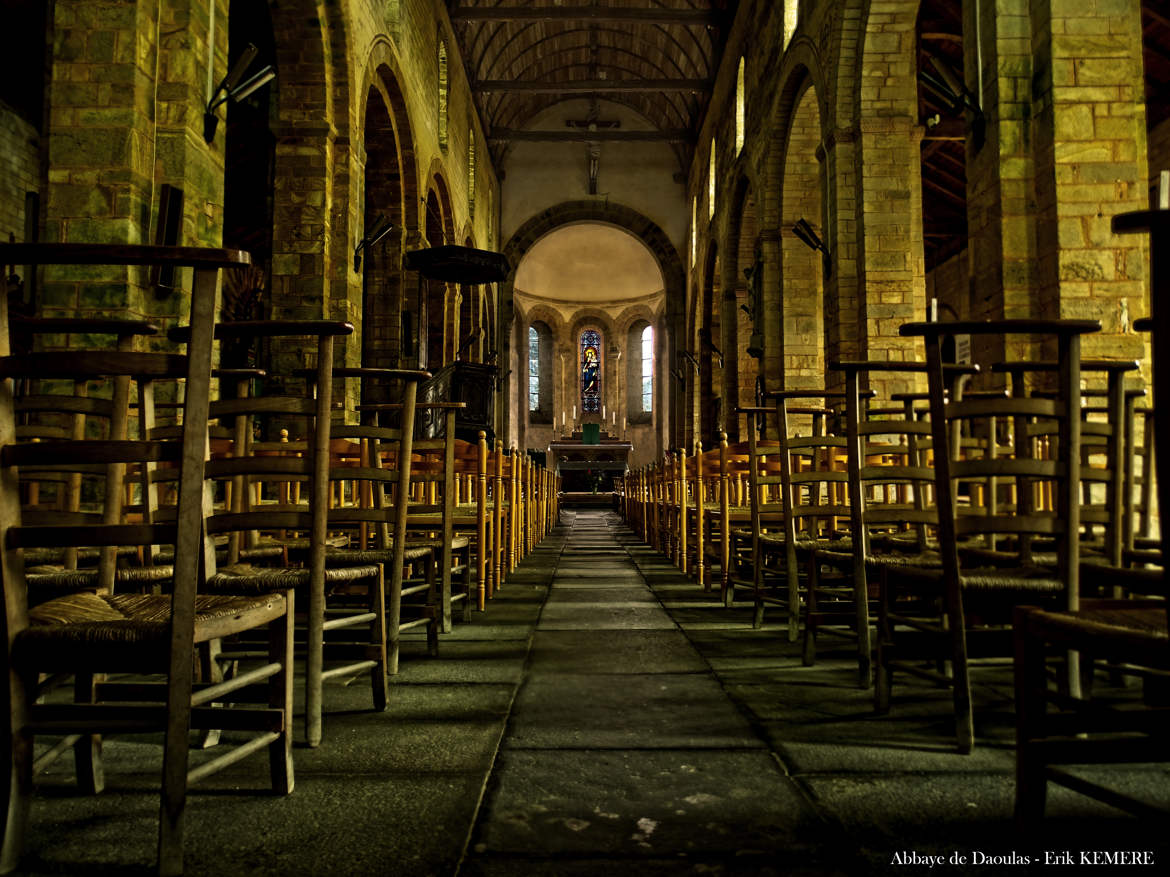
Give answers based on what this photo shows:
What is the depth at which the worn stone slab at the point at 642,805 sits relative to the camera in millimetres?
1397

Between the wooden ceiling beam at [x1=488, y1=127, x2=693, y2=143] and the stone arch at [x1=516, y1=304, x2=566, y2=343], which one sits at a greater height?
the wooden ceiling beam at [x1=488, y1=127, x2=693, y2=143]

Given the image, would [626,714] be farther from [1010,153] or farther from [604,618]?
[1010,153]

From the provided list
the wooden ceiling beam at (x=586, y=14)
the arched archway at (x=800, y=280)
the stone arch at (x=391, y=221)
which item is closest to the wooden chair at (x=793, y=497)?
the arched archway at (x=800, y=280)

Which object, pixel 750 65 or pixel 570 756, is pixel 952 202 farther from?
pixel 570 756

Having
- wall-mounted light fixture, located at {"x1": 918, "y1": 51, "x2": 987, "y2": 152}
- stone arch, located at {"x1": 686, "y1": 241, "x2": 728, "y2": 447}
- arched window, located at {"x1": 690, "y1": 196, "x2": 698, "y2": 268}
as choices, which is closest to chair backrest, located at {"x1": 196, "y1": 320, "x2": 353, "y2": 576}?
wall-mounted light fixture, located at {"x1": 918, "y1": 51, "x2": 987, "y2": 152}

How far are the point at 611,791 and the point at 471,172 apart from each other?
1489 cm

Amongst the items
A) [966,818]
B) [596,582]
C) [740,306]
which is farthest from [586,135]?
[966,818]

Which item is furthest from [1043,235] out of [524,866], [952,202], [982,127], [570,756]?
[952,202]

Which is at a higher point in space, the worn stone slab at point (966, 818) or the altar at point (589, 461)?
the altar at point (589, 461)

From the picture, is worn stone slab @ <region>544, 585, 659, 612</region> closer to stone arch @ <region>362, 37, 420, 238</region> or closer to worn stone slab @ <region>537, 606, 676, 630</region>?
worn stone slab @ <region>537, 606, 676, 630</region>

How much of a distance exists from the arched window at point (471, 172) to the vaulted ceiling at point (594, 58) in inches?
33.0

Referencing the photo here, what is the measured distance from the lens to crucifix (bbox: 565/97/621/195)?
18844mm

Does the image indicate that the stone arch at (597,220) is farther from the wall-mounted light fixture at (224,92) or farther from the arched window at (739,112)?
the wall-mounted light fixture at (224,92)

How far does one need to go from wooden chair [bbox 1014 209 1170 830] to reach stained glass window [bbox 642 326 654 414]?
2345 centimetres
